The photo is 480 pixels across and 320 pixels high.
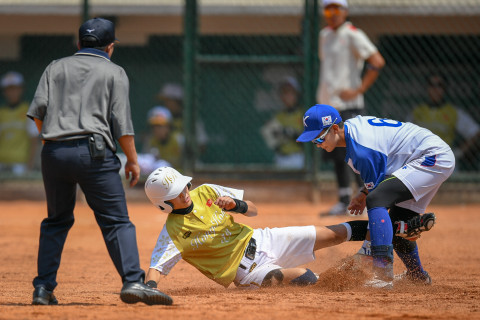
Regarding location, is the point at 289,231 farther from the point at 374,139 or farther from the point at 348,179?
the point at 348,179

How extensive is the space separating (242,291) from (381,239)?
993 millimetres

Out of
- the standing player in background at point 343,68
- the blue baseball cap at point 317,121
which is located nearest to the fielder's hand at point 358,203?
the blue baseball cap at point 317,121

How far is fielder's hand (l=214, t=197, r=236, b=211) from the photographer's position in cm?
497

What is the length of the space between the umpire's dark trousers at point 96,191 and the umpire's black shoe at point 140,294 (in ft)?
0.14

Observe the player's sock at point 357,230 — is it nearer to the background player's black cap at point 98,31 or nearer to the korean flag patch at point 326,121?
the korean flag patch at point 326,121

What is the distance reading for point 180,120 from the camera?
A: 11.8 m

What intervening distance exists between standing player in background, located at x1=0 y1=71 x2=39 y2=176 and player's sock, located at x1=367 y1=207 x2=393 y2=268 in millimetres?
7822

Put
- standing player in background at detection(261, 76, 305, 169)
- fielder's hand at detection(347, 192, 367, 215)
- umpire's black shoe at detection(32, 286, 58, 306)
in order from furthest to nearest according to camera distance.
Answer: standing player in background at detection(261, 76, 305, 169), fielder's hand at detection(347, 192, 367, 215), umpire's black shoe at detection(32, 286, 58, 306)

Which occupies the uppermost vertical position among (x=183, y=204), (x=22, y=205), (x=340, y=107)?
(x=183, y=204)

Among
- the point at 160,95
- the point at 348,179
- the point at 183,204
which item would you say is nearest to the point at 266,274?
the point at 183,204

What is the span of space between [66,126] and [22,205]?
6.87 m

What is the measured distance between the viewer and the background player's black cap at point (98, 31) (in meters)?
4.47

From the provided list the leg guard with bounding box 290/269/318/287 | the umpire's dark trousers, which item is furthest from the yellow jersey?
the umpire's dark trousers

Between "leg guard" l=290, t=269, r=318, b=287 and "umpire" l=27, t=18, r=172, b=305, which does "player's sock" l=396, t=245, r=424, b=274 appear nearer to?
"leg guard" l=290, t=269, r=318, b=287
